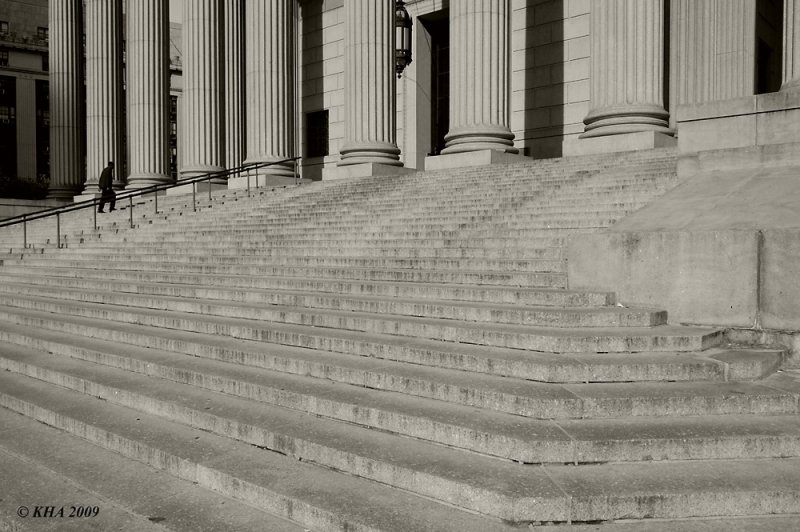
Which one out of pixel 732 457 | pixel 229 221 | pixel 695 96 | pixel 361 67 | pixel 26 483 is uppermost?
pixel 361 67

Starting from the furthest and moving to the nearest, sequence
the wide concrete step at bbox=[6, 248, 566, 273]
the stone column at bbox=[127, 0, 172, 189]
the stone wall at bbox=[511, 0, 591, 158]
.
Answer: the stone column at bbox=[127, 0, 172, 189], the stone wall at bbox=[511, 0, 591, 158], the wide concrete step at bbox=[6, 248, 566, 273]

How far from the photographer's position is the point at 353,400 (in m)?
5.26

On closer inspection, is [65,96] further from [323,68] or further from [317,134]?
[323,68]

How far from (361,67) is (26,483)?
1695cm

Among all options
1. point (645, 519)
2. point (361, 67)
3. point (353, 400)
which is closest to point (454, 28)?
point (361, 67)

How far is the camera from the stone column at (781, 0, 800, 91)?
1005 cm

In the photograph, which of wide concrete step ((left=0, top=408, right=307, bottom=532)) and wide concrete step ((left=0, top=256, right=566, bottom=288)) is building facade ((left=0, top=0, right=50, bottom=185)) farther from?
wide concrete step ((left=0, top=408, right=307, bottom=532))

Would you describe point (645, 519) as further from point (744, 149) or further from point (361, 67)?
point (361, 67)

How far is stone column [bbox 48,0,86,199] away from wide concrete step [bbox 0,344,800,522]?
28.0 metres

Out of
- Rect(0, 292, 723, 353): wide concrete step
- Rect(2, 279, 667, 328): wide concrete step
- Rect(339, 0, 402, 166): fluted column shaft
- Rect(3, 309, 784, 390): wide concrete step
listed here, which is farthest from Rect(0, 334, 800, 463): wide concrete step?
Rect(339, 0, 402, 166): fluted column shaft

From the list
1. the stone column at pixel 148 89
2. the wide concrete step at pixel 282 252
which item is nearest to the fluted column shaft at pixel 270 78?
the stone column at pixel 148 89

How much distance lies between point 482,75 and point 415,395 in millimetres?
14016

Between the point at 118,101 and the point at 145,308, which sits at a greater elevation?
the point at 118,101

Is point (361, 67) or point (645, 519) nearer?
point (645, 519)
